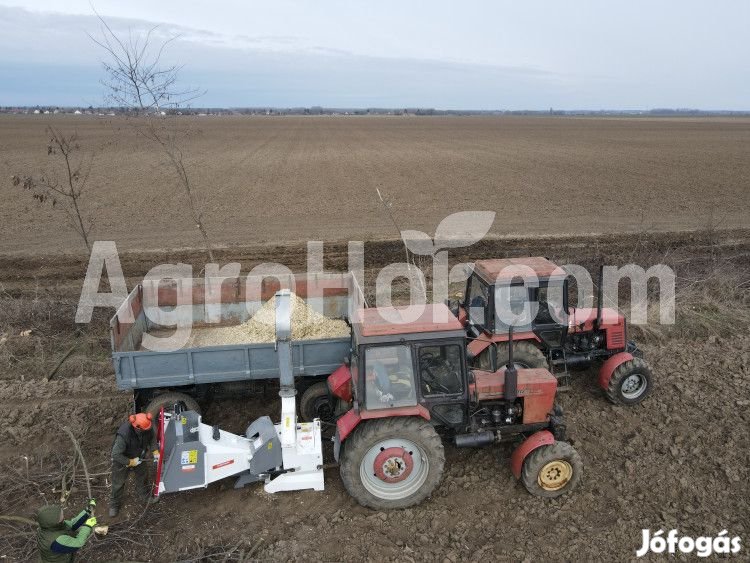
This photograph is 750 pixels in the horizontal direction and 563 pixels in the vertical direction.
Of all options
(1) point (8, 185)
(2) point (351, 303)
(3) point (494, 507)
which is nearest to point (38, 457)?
(2) point (351, 303)

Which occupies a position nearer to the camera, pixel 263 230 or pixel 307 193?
pixel 263 230

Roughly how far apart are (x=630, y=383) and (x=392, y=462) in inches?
154

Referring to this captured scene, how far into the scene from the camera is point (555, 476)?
618cm

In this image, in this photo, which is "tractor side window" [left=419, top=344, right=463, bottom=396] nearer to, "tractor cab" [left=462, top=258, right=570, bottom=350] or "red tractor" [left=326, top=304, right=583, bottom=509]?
"red tractor" [left=326, top=304, right=583, bottom=509]

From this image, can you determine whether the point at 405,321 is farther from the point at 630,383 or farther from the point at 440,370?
the point at 630,383

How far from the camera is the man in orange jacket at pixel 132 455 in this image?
583 cm

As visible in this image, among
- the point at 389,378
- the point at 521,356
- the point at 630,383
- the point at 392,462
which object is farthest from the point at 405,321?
the point at 630,383

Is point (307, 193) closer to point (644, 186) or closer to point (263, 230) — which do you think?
point (263, 230)

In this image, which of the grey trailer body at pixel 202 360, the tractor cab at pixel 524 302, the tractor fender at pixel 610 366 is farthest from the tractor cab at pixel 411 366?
the tractor fender at pixel 610 366

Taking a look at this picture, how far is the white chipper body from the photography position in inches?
230

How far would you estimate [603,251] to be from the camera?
618 inches

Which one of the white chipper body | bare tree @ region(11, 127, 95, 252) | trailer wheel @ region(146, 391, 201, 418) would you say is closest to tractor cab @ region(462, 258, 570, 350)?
the white chipper body

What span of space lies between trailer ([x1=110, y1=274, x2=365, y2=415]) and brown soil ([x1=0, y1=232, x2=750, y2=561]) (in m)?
0.55

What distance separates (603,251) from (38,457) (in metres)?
13.9
